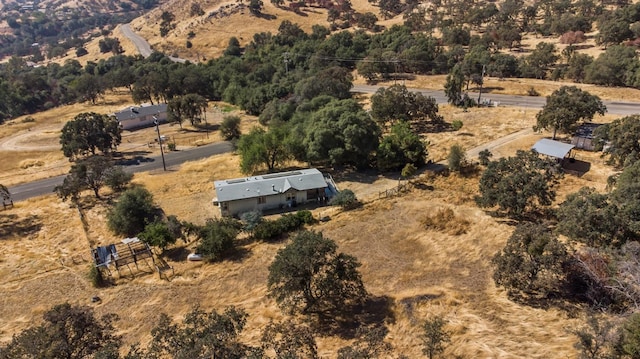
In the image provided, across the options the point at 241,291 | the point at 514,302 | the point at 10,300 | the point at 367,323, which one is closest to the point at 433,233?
the point at 514,302

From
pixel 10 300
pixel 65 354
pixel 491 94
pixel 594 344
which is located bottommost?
pixel 10 300

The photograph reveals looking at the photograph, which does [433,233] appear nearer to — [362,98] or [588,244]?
[588,244]

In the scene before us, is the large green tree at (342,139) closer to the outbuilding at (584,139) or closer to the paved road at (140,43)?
the outbuilding at (584,139)

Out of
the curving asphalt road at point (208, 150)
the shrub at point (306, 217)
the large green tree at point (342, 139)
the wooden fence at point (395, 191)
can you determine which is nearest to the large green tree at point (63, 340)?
the shrub at point (306, 217)

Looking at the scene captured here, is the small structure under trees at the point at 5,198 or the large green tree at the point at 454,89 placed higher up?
the large green tree at the point at 454,89

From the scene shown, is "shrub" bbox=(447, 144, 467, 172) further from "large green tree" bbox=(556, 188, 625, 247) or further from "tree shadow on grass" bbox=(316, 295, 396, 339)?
"tree shadow on grass" bbox=(316, 295, 396, 339)

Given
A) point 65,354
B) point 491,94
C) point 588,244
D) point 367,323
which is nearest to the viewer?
point 65,354

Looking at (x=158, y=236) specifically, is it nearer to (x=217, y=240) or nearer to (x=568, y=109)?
(x=217, y=240)
